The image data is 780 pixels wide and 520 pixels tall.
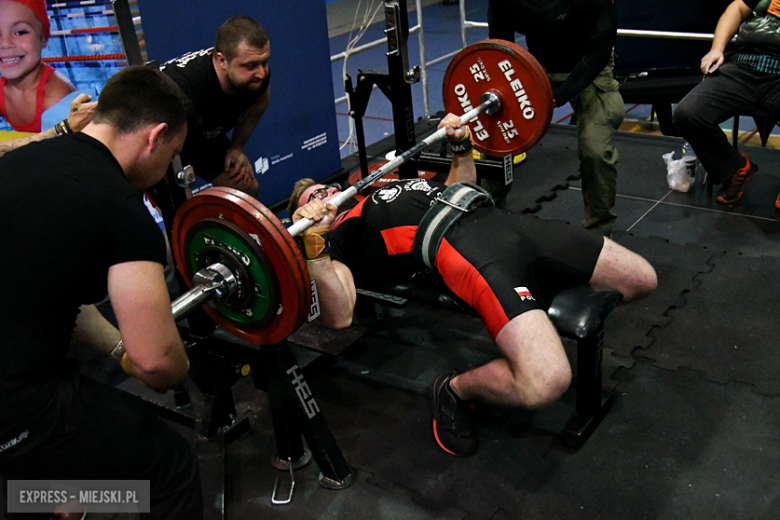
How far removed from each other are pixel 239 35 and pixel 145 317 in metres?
1.76

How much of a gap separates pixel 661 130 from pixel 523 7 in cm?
211

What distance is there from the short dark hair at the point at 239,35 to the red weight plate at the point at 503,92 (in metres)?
0.93

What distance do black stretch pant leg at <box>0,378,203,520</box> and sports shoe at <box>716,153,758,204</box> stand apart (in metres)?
3.23

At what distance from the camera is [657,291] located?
3.19 m

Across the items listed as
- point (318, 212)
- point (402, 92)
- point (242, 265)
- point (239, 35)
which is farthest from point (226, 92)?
point (242, 265)

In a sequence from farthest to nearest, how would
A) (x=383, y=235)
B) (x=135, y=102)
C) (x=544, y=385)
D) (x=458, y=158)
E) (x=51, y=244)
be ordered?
(x=458, y=158)
(x=383, y=235)
(x=544, y=385)
(x=135, y=102)
(x=51, y=244)

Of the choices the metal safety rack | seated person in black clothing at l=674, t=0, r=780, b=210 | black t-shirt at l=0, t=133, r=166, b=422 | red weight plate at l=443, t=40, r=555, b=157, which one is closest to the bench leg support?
the metal safety rack

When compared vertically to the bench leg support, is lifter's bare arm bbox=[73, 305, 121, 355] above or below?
above

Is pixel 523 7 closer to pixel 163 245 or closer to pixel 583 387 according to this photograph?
pixel 583 387

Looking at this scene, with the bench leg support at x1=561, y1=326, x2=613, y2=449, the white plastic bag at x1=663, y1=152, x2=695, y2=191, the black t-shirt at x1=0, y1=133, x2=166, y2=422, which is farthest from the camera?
the white plastic bag at x1=663, y1=152, x2=695, y2=191

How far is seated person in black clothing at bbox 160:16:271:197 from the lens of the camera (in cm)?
300

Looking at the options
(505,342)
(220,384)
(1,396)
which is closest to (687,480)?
(505,342)

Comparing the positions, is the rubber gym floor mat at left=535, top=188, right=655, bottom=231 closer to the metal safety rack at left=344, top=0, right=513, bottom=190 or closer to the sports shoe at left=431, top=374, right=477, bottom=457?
the metal safety rack at left=344, top=0, right=513, bottom=190

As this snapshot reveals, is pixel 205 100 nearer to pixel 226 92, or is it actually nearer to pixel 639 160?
pixel 226 92
